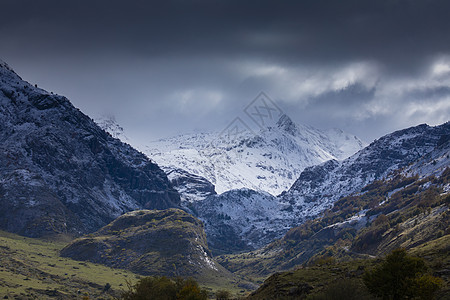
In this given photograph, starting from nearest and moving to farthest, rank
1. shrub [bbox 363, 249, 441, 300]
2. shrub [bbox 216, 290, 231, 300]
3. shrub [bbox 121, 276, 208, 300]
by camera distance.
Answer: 1. shrub [bbox 363, 249, 441, 300]
2. shrub [bbox 121, 276, 208, 300]
3. shrub [bbox 216, 290, 231, 300]

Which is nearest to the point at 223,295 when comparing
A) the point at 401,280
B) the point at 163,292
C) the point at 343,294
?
the point at 163,292

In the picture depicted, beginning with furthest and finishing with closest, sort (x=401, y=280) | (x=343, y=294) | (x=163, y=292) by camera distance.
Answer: (x=163, y=292) → (x=401, y=280) → (x=343, y=294)

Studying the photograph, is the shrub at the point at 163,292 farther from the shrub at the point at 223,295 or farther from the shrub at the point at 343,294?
the shrub at the point at 343,294

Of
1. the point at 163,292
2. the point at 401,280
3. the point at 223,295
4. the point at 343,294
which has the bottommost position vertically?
the point at 223,295

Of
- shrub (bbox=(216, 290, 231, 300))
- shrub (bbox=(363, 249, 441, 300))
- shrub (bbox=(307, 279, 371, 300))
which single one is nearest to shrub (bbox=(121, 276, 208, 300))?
shrub (bbox=(216, 290, 231, 300))

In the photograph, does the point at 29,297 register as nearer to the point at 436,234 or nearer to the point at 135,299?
the point at 135,299

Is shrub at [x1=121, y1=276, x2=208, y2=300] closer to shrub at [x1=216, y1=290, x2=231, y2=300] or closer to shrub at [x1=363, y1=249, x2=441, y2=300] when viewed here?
shrub at [x1=216, y1=290, x2=231, y2=300]

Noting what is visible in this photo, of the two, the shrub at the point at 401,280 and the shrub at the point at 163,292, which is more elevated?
the shrub at the point at 401,280

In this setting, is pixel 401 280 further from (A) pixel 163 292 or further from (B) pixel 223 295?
(B) pixel 223 295

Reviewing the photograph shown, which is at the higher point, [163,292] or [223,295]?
[163,292]

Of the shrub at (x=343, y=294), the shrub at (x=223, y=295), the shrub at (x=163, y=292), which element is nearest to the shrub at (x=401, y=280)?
the shrub at (x=343, y=294)

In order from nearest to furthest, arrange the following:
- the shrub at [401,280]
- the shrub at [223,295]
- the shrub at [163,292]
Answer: the shrub at [401,280] < the shrub at [163,292] < the shrub at [223,295]

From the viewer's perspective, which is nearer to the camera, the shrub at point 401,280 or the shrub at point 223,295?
the shrub at point 401,280

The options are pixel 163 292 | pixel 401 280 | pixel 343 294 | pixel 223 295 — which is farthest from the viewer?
pixel 223 295
